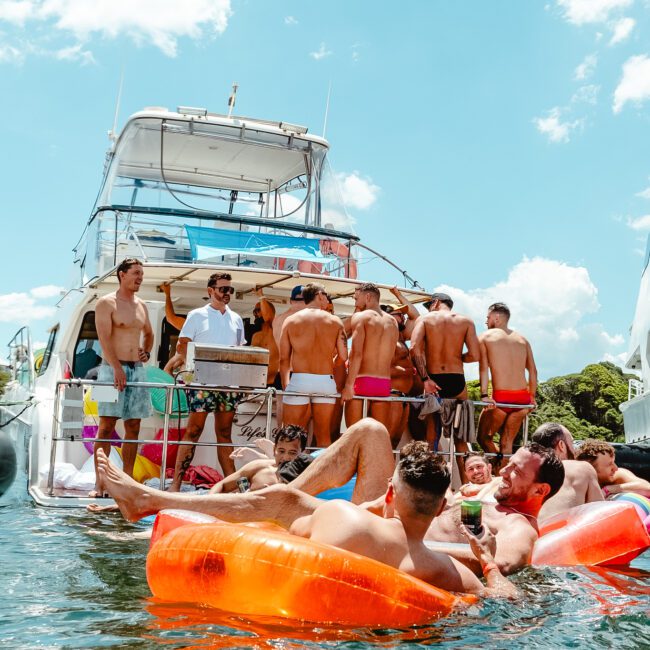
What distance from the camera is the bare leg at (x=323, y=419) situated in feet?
27.1

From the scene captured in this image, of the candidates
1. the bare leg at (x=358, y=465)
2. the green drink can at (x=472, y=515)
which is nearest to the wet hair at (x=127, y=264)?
the bare leg at (x=358, y=465)

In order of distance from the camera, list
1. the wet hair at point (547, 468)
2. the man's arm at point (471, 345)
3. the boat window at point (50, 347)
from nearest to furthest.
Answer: the wet hair at point (547, 468), the man's arm at point (471, 345), the boat window at point (50, 347)

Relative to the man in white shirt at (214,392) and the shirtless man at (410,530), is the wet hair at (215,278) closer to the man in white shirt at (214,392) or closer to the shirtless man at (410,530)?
the man in white shirt at (214,392)

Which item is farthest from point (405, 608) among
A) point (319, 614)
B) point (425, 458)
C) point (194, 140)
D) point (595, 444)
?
point (194, 140)

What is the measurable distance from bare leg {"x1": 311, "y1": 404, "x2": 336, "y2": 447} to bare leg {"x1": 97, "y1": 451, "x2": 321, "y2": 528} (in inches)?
117

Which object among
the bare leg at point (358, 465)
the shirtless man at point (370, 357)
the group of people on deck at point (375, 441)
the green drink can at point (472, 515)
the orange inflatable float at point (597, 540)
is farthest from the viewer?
the shirtless man at point (370, 357)

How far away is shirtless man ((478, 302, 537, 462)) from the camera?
8.99m

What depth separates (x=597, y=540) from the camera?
18.2ft

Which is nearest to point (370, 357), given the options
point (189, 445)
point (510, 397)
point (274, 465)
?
point (510, 397)

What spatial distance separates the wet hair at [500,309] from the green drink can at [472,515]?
197 inches

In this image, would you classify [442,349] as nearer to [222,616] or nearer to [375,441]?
[375,441]

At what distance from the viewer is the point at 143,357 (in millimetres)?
8250

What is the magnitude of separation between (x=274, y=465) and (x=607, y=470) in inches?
119

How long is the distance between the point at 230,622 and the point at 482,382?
5.72 meters
